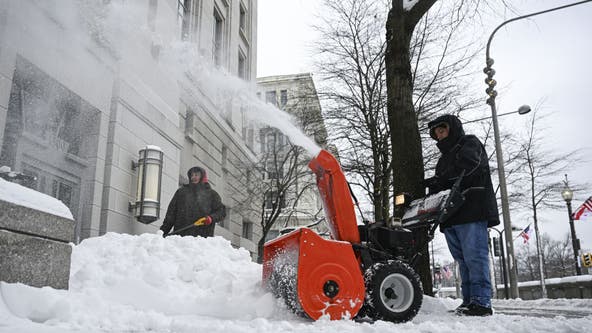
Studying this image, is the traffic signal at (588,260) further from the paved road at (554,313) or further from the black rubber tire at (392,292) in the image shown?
the black rubber tire at (392,292)

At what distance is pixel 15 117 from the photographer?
675 centimetres

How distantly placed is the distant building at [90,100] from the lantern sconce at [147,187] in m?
0.24

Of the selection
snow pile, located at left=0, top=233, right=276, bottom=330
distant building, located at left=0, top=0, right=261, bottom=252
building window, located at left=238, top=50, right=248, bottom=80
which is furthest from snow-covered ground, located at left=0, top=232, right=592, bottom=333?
building window, located at left=238, top=50, right=248, bottom=80

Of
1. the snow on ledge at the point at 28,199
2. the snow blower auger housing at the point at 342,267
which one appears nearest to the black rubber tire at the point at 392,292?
the snow blower auger housing at the point at 342,267

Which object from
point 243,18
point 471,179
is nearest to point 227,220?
point 243,18

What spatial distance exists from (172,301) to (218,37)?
666 inches

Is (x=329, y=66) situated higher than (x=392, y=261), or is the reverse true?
(x=329, y=66)

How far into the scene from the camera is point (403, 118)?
6430mm

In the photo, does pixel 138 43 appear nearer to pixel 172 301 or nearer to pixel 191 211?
pixel 191 211

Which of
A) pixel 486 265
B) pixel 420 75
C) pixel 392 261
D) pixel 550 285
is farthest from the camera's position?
pixel 550 285

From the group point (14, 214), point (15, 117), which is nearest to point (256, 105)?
point (14, 214)

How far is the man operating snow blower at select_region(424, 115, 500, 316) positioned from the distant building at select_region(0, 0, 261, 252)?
5.95 metres

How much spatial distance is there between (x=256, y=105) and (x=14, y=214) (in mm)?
3584

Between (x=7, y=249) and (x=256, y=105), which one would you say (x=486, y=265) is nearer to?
(x=256, y=105)
